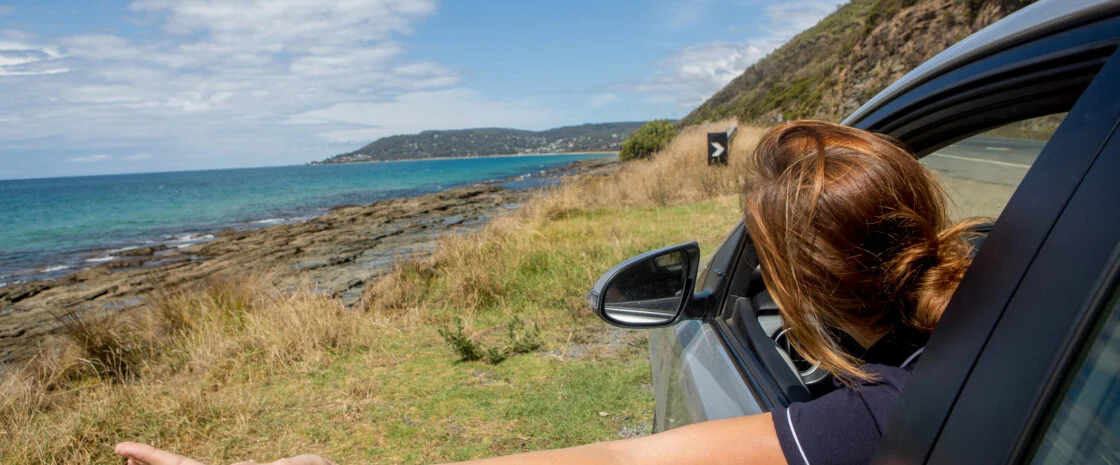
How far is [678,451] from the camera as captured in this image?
1.11 m

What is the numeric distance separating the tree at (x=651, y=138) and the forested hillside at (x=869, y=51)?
4.62m

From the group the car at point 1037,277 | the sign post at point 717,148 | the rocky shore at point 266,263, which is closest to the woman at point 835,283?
the car at point 1037,277

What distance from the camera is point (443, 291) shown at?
809 cm

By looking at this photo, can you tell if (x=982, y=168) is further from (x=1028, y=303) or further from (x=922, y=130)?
(x=1028, y=303)

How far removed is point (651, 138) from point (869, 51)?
9952 millimetres

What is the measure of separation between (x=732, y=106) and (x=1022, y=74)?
72.7 meters

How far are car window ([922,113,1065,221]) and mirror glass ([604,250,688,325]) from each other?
2.42ft

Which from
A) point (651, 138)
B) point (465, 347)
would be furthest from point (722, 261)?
point (651, 138)

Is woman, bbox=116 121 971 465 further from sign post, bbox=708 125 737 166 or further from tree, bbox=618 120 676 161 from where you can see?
tree, bbox=618 120 676 161

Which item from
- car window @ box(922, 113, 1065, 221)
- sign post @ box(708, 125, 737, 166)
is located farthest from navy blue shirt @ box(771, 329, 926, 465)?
sign post @ box(708, 125, 737, 166)

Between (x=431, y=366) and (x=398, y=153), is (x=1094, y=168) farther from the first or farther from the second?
(x=398, y=153)

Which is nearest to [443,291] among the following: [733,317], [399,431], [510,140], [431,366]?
[431,366]

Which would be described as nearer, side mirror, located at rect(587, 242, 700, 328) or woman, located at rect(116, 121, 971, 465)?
woman, located at rect(116, 121, 971, 465)

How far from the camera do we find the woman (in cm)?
107
